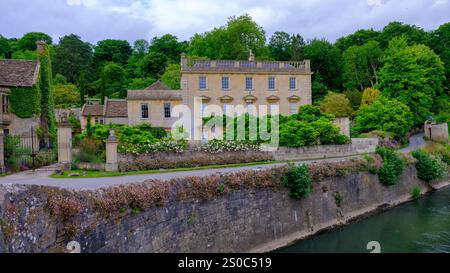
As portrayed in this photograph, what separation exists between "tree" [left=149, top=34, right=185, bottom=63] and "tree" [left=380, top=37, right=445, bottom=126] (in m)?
35.2

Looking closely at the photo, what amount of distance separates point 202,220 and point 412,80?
36.3 meters

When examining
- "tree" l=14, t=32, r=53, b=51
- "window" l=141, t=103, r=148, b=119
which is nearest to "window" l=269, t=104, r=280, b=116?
"window" l=141, t=103, r=148, b=119

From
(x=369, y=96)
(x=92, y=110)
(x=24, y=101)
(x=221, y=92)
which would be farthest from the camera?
(x=369, y=96)

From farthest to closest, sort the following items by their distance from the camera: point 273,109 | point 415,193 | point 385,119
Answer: point 273,109
point 385,119
point 415,193

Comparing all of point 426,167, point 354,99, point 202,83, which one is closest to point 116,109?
point 202,83

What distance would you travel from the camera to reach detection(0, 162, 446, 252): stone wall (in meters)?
7.46

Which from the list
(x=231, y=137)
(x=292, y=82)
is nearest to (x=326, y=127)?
(x=231, y=137)

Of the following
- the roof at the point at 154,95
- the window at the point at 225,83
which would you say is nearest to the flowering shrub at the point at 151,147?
the roof at the point at 154,95

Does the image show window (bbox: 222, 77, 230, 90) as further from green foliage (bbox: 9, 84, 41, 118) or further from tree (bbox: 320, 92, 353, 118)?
green foliage (bbox: 9, 84, 41, 118)

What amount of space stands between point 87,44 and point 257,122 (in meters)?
58.4

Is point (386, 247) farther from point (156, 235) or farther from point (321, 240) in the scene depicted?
point (156, 235)

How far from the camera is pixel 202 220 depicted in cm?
1392

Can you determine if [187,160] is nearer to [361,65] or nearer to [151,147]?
[151,147]

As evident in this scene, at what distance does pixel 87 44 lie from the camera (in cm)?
7831
